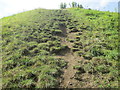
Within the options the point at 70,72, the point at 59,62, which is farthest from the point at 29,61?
the point at 70,72

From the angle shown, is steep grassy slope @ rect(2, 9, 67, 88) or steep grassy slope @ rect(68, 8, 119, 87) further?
steep grassy slope @ rect(68, 8, 119, 87)

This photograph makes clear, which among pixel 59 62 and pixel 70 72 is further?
pixel 59 62

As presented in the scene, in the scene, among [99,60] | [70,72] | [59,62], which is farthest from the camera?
[59,62]

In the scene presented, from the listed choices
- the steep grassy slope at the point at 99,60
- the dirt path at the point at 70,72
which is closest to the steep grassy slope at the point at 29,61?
the dirt path at the point at 70,72

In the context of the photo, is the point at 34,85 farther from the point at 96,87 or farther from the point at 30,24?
the point at 30,24

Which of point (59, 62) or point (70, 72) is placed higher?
point (59, 62)

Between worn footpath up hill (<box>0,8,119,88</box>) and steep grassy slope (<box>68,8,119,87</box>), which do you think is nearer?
worn footpath up hill (<box>0,8,119,88</box>)

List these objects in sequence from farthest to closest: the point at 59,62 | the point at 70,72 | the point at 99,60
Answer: the point at 59,62
the point at 99,60
the point at 70,72

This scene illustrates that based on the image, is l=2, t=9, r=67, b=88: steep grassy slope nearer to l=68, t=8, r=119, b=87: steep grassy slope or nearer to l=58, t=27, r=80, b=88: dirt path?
l=58, t=27, r=80, b=88: dirt path

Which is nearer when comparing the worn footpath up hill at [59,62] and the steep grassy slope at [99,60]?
the worn footpath up hill at [59,62]

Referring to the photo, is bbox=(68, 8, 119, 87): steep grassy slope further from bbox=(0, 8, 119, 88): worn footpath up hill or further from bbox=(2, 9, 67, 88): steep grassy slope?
bbox=(2, 9, 67, 88): steep grassy slope

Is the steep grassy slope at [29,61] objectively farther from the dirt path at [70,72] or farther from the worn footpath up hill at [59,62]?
the dirt path at [70,72]

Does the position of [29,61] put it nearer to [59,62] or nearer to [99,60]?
[59,62]

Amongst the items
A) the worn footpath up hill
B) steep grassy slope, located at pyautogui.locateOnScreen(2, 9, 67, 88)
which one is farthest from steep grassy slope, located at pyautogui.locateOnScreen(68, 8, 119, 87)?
steep grassy slope, located at pyautogui.locateOnScreen(2, 9, 67, 88)
